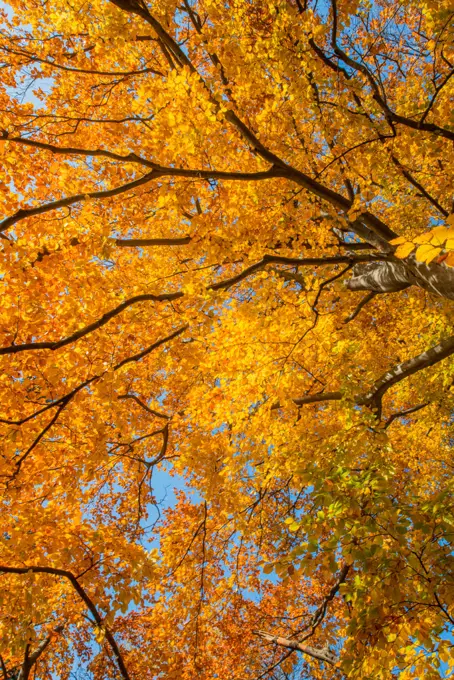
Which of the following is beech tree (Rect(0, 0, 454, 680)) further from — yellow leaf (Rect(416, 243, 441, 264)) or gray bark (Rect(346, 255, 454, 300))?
yellow leaf (Rect(416, 243, 441, 264))

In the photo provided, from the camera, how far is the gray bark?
3.72 meters

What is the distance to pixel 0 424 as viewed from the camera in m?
3.66

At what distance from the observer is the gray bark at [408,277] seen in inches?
146

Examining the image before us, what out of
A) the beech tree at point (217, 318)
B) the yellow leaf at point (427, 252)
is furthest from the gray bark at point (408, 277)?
the yellow leaf at point (427, 252)

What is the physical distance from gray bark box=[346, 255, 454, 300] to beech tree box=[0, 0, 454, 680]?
0.03 meters

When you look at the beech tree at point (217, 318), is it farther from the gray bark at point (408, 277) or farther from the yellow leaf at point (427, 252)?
the yellow leaf at point (427, 252)

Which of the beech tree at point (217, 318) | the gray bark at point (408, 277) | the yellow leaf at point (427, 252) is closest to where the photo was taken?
the yellow leaf at point (427, 252)

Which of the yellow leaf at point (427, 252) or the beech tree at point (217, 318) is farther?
the beech tree at point (217, 318)

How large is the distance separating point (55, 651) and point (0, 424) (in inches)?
263

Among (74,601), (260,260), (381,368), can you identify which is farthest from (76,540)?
(381,368)

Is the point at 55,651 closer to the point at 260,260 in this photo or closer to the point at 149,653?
the point at 149,653

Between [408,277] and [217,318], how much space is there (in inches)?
88.3

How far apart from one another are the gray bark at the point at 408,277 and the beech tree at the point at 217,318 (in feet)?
0.10

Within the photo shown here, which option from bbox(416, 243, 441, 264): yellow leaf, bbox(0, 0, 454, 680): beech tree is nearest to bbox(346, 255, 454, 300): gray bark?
bbox(0, 0, 454, 680): beech tree
